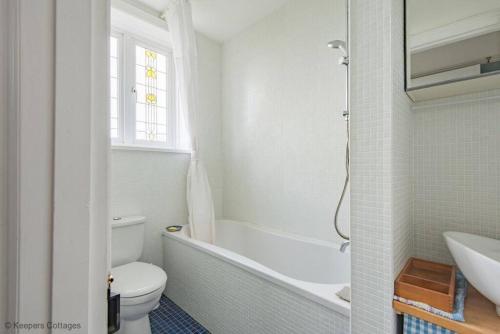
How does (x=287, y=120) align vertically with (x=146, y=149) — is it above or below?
above

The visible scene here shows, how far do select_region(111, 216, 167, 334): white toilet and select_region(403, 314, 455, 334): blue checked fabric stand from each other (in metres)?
1.30

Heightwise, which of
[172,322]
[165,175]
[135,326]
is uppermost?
[165,175]

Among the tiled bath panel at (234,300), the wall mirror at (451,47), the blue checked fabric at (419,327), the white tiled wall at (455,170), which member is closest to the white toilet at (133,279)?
the tiled bath panel at (234,300)

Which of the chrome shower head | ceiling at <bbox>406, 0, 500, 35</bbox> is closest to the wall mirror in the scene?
ceiling at <bbox>406, 0, 500, 35</bbox>

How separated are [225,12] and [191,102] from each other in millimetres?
879

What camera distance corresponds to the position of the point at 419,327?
85 cm

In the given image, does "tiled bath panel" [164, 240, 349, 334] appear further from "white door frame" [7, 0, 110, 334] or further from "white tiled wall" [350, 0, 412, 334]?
"white door frame" [7, 0, 110, 334]

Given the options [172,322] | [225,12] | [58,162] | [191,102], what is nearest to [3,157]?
[58,162]

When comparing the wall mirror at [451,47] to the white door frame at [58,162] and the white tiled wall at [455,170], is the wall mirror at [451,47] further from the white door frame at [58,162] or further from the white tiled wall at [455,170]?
the white door frame at [58,162]

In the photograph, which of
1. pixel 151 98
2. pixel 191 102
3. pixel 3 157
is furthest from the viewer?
pixel 151 98

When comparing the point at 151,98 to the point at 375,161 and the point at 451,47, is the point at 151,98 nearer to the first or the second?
the point at 375,161

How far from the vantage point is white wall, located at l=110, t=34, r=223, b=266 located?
2.06m

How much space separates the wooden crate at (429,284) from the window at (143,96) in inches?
77.4

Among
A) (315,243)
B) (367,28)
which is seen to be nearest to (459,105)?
(367,28)
